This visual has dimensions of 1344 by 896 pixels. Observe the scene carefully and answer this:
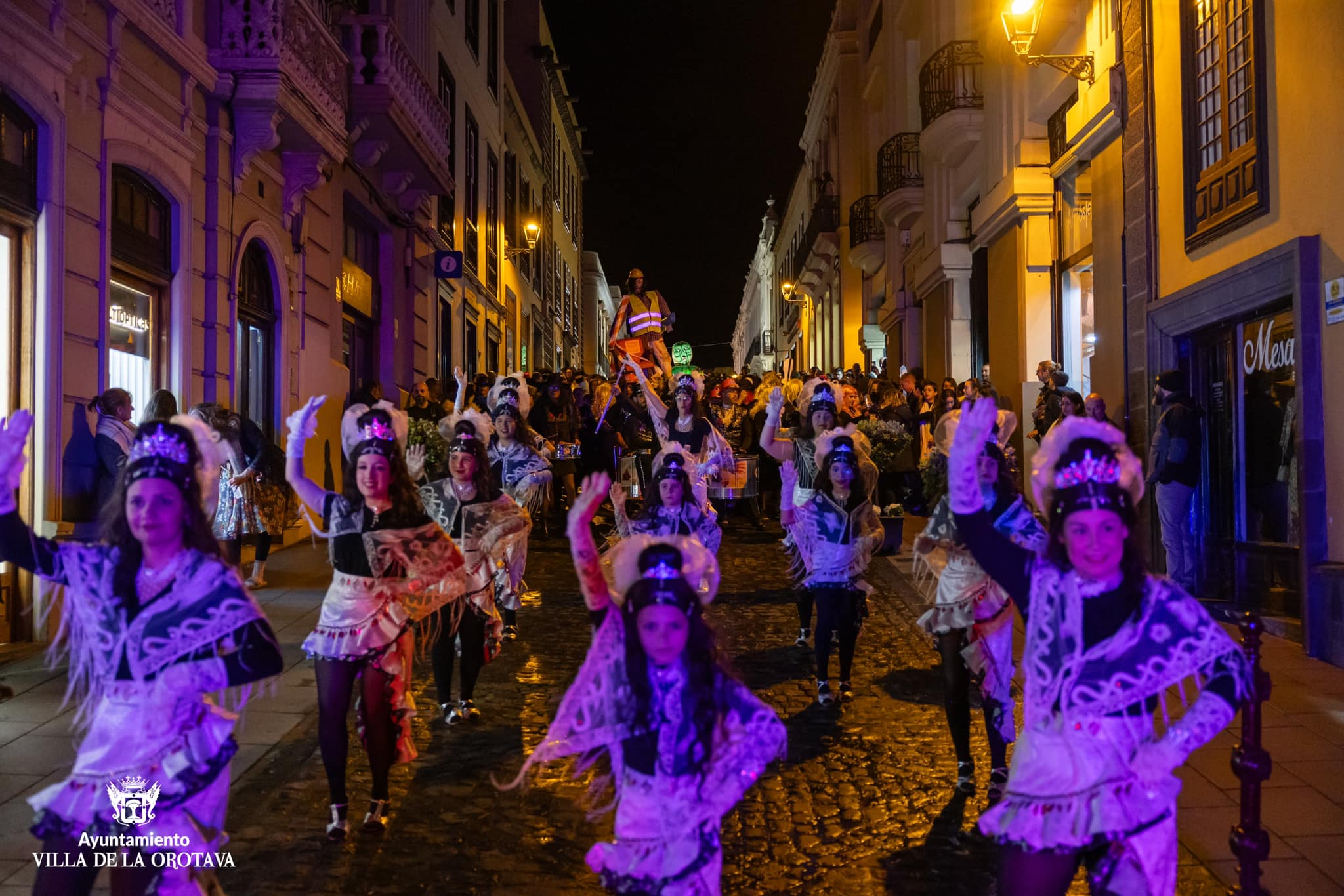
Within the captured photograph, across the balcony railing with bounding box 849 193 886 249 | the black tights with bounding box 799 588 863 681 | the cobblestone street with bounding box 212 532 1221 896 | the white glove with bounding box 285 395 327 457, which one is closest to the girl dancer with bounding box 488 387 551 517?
the cobblestone street with bounding box 212 532 1221 896

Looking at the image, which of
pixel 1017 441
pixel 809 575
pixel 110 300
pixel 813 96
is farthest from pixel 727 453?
pixel 813 96

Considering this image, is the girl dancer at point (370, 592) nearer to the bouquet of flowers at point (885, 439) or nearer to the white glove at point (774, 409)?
the white glove at point (774, 409)

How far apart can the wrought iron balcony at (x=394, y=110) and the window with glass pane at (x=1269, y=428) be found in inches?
466

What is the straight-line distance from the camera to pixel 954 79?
18.6 meters

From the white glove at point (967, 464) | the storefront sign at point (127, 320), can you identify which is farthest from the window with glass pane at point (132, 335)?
the white glove at point (967, 464)

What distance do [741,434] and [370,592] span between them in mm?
12669

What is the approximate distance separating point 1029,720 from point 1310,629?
19.6 ft

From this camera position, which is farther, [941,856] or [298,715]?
[298,715]

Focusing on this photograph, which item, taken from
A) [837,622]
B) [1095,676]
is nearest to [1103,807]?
[1095,676]

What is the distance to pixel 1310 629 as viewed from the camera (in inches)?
316

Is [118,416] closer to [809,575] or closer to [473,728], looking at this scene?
[473,728]

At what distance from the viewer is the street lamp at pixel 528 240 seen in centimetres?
3077

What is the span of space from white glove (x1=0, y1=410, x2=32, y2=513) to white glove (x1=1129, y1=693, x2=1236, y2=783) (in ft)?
10.5

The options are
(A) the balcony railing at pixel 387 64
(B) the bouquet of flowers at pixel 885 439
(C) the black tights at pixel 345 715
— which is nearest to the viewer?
(C) the black tights at pixel 345 715
